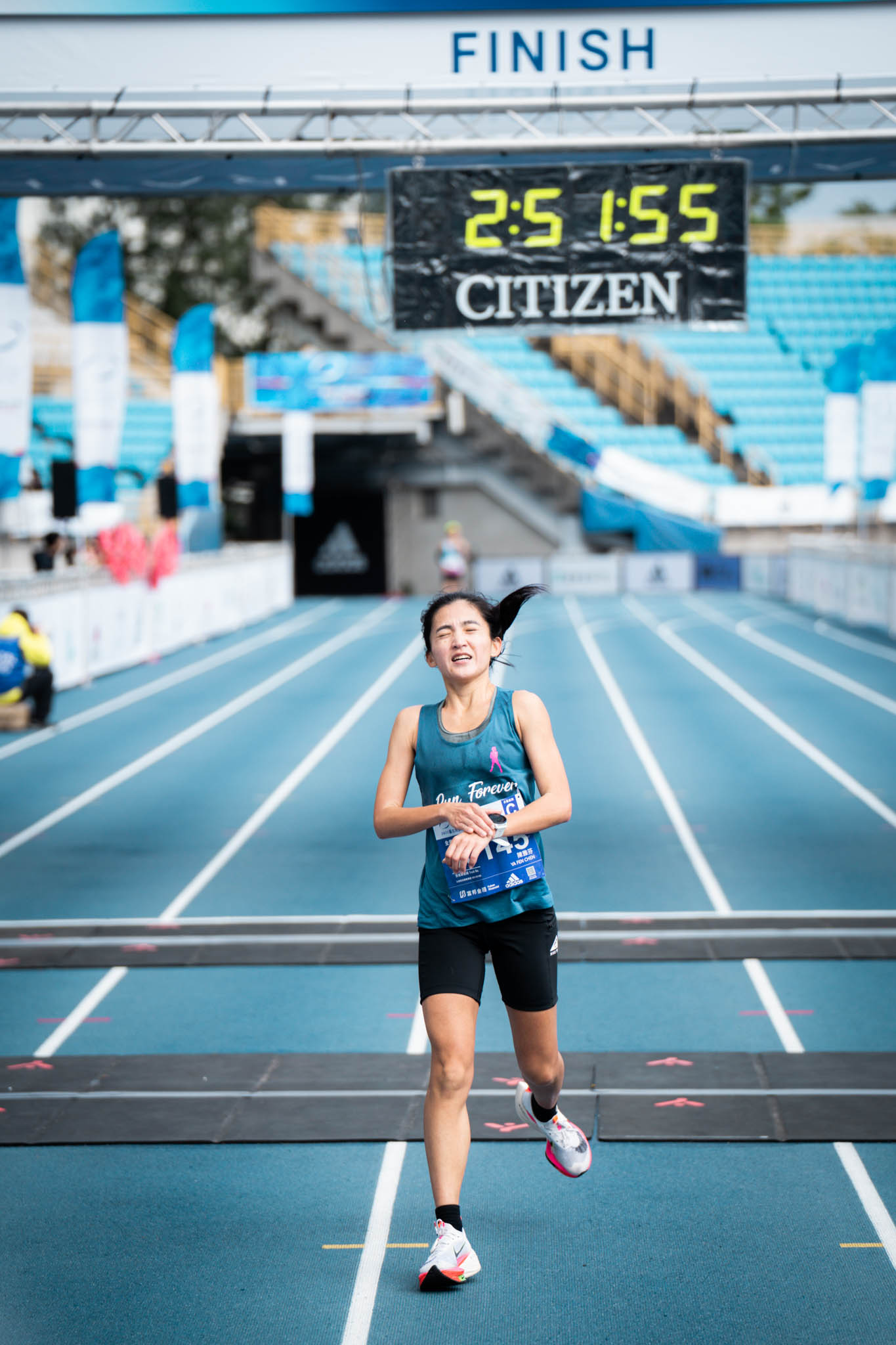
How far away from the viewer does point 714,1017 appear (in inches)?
265

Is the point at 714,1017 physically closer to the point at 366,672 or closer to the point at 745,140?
the point at 745,140

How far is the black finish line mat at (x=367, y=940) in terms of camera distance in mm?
7664

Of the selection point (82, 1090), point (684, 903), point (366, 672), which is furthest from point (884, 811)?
point (366, 672)

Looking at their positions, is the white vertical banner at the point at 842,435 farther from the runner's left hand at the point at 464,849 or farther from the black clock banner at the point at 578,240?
the runner's left hand at the point at 464,849

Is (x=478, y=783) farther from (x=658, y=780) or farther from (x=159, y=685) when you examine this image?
(x=159, y=685)

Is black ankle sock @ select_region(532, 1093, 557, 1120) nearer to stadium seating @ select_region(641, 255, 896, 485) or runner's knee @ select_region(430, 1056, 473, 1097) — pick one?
runner's knee @ select_region(430, 1056, 473, 1097)

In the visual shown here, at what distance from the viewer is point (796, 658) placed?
22.5 metres

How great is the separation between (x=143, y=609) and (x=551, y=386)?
948 inches

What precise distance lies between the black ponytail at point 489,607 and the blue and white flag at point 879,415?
25.4 meters

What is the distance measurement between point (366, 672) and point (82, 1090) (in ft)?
52.1

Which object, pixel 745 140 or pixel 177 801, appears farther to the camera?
pixel 177 801

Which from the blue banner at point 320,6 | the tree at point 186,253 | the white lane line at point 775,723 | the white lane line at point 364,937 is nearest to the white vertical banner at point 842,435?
the white lane line at point 775,723

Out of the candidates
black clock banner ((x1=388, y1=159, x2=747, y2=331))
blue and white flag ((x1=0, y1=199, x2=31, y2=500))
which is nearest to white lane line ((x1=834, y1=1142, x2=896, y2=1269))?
black clock banner ((x1=388, y1=159, x2=747, y2=331))

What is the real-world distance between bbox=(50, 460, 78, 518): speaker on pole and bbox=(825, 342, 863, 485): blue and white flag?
53.0 feet
